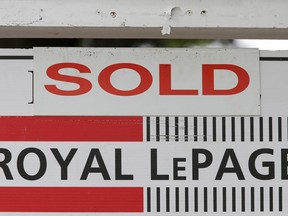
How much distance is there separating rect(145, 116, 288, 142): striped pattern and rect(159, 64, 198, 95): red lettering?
74 millimetres

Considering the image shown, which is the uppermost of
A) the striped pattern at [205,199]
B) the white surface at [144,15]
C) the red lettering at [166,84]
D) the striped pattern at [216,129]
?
the white surface at [144,15]

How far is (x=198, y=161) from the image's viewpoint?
6.12 feet

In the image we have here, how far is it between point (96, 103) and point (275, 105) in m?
0.53

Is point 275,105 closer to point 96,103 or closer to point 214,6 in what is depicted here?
point 214,6

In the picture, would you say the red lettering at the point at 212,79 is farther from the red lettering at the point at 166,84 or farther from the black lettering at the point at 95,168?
the black lettering at the point at 95,168

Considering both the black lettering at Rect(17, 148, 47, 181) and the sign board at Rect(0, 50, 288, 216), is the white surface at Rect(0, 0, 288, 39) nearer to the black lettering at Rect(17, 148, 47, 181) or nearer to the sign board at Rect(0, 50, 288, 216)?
the sign board at Rect(0, 50, 288, 216)

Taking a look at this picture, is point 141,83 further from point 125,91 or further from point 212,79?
point 212,79

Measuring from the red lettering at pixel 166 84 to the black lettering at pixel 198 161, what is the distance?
0.18 m

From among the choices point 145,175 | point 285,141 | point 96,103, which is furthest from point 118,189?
point 285,141

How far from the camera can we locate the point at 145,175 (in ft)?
6.12

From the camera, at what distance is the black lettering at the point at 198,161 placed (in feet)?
6.12

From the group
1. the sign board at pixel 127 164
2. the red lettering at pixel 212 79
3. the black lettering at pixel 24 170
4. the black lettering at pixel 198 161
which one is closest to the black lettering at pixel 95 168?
the sign board at pixel 127 164

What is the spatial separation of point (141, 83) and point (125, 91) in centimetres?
5

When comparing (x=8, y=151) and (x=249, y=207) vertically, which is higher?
(x=8, y=151)
